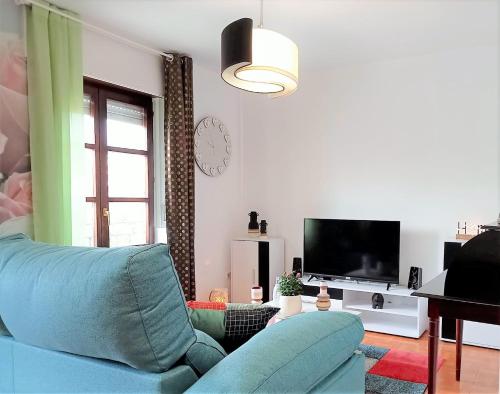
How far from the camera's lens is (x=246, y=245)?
4391 millimetres

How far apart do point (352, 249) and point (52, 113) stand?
2.74 m

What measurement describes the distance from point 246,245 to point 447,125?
7.27 feet

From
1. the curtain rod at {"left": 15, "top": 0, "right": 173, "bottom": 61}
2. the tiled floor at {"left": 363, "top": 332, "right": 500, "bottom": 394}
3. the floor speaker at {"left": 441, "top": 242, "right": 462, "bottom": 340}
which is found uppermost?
the curtain rod at {"left": 15, "top": 0, "right": 173, "bottom": 61}

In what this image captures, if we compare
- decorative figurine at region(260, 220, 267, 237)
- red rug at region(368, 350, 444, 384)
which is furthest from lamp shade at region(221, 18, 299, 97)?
decorative figurine at region(260, 220, 267, 237)

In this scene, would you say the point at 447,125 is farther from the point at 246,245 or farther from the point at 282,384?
the point at 282,384

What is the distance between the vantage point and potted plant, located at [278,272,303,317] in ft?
8.53

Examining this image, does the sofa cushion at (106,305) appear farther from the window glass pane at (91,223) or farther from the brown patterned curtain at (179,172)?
the brown patterned curtain at (179,172)

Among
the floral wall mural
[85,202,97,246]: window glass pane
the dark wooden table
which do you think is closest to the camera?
the dark wooden table

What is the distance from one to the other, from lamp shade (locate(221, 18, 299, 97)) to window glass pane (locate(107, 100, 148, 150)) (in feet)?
4.96

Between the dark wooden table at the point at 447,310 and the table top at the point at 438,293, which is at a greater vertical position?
the table top at the point at 438,293

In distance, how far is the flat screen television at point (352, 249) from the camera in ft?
12.5

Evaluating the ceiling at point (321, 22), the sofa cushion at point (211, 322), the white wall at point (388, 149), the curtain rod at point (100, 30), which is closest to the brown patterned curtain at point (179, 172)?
the curtain rod at point (100, 30)

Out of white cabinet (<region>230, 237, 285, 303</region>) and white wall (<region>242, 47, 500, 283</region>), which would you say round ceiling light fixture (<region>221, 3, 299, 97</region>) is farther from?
white cabinet (<region>230, 237, 285, 303</region>)

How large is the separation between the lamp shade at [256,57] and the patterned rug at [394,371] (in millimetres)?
1941
